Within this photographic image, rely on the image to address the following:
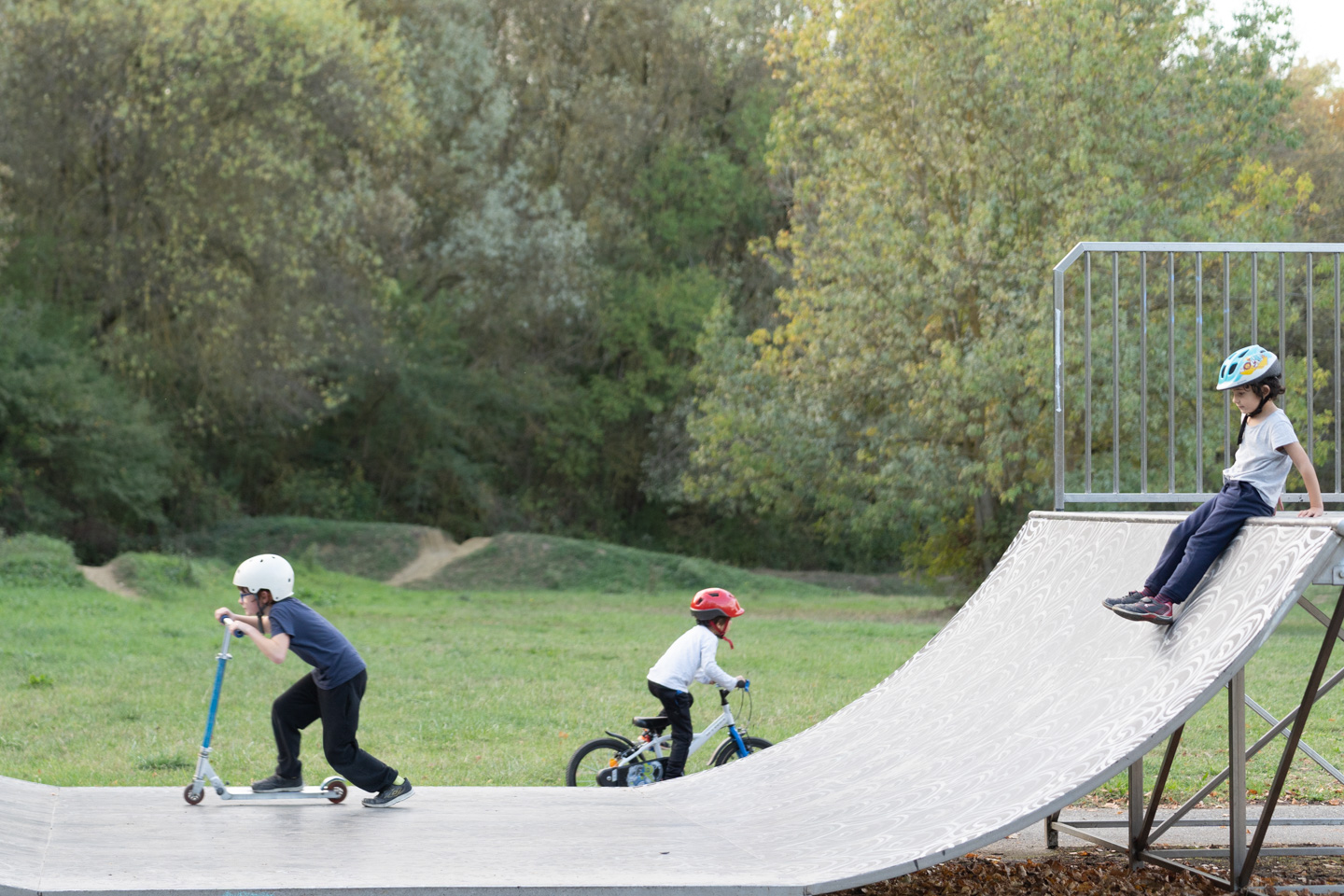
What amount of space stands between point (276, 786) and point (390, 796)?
0.62 m

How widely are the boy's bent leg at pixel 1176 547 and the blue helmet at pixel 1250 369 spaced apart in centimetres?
48

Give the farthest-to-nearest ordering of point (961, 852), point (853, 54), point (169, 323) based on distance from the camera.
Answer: point (169, 323)
point (853, 54)
point (961, 852)

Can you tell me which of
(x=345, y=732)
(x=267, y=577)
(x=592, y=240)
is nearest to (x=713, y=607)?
(x=345, y=732)

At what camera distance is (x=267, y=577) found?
6.36m

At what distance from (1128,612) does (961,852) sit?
144 centimetres

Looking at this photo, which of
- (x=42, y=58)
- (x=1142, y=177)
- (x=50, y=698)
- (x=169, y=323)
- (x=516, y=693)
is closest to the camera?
(x=50, y=698)

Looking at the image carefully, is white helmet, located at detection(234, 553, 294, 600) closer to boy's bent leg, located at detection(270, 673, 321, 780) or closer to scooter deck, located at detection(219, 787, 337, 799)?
boy's bent leg, located at detection(270, 673, 321, 780)

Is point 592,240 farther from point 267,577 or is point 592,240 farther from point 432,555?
point 267,577

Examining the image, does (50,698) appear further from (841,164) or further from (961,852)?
(841,164)

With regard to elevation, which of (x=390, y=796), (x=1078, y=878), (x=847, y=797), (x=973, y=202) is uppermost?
(x=973, y=202)

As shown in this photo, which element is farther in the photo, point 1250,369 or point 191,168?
point 191,168

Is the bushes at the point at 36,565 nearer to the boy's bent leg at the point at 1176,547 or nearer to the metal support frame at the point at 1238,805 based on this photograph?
the metal support frame at the point at 1238,805

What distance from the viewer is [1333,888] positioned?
5.94m

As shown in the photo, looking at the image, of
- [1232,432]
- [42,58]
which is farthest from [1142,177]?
[42,58]
